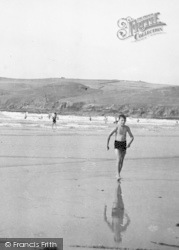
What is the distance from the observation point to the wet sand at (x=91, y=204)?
5773 millimetres

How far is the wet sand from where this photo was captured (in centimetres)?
577

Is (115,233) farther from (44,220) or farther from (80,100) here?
(80,100)

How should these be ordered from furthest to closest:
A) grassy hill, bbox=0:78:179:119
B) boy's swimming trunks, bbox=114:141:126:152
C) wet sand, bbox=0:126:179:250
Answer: grassy hill, bbox=0:78:179:119, boy's swimming trunks, bbox=114:141:126:152, wet sand, bbox=0:126:179:250

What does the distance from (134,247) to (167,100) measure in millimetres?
133363

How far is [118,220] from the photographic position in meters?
6.60

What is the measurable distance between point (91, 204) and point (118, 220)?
1.21 m

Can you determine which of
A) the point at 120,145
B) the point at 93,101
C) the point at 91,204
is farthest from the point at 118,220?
the point at 93,101

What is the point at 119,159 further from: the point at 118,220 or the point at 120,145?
the point at 118,220

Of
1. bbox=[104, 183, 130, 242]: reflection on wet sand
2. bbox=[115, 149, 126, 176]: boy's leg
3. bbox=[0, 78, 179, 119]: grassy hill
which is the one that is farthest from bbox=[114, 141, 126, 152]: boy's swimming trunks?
bbox=[0, 78, 179, 119]: grassy hill

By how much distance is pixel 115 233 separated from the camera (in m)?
5.90

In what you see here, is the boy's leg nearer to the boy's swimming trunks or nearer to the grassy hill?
the boy's swimming trunks

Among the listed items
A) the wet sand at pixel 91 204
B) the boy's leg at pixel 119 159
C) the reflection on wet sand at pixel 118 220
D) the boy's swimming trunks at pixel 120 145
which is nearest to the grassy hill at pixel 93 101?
the wet sand at pixel 91 204

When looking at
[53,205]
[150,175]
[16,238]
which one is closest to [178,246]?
[16,238]

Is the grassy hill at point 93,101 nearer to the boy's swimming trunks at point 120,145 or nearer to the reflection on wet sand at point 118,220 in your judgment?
the boy's swimming trunks at point 120,145
